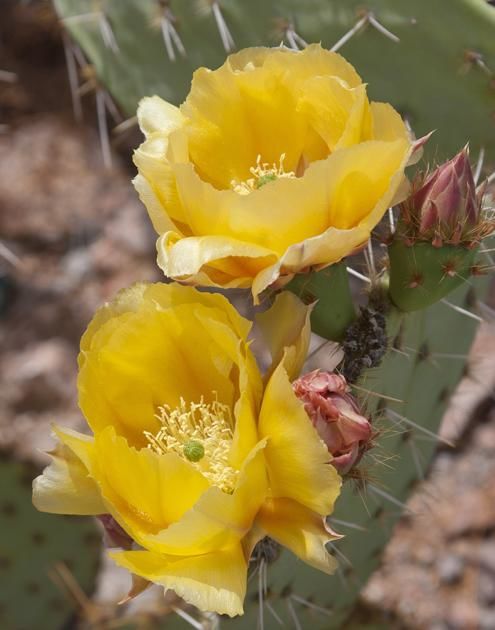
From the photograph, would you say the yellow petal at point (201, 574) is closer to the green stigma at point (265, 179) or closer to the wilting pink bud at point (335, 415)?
the wilting pink bud at point (335, 415)

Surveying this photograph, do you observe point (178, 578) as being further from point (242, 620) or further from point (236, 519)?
point (242, 620)

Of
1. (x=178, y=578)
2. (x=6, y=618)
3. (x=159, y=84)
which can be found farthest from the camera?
(x=6, y=618)

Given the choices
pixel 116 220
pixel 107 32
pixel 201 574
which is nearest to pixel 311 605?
Result: pixel 201 574

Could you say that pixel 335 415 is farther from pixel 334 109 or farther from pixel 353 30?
pixel 353 30

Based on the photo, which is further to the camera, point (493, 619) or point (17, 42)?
point (17, 42)

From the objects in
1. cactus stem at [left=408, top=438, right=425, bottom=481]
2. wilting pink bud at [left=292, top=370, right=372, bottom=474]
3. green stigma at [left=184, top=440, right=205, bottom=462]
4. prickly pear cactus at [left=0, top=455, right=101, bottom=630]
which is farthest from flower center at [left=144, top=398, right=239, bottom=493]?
prickly pear cactus at [left=0, top=455, right=101, bottom=630]

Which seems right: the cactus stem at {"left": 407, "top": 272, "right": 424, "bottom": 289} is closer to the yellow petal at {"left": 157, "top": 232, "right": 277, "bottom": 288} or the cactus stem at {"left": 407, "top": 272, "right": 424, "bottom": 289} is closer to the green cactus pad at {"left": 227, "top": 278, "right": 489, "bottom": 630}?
the green cactus pad at {"left": 227, "top": 278, "right": 489, "bottom": 630}

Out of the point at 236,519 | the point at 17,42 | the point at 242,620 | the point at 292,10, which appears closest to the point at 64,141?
the point at 17,42
